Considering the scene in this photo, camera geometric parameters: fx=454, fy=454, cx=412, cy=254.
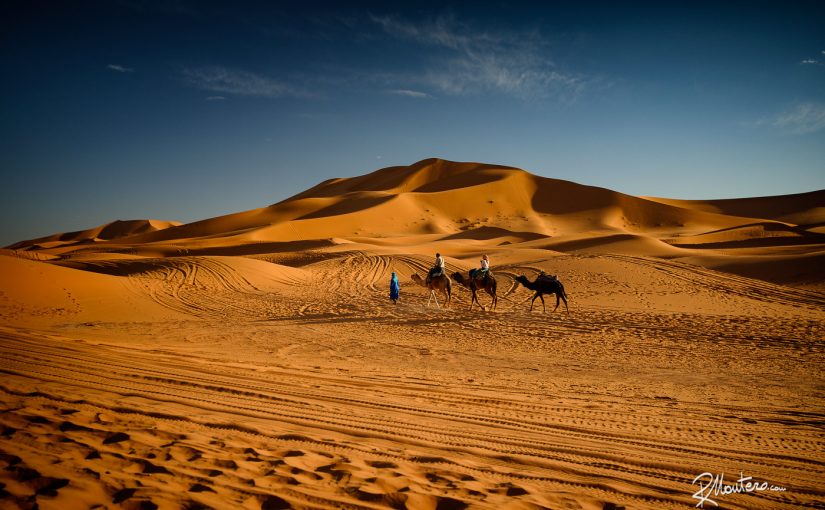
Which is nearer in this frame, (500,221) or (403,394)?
(403,394)

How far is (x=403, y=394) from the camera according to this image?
231 inches

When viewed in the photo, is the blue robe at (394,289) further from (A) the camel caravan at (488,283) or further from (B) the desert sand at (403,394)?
(A) the camel caravan at (488,283)

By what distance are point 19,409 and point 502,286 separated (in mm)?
17994

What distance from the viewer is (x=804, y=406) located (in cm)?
586

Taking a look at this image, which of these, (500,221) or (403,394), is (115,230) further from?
(403,394)
